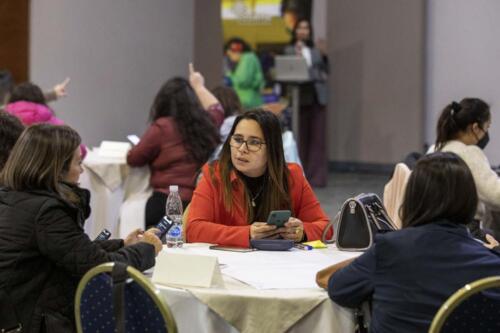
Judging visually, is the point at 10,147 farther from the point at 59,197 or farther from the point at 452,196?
the point at 452,196

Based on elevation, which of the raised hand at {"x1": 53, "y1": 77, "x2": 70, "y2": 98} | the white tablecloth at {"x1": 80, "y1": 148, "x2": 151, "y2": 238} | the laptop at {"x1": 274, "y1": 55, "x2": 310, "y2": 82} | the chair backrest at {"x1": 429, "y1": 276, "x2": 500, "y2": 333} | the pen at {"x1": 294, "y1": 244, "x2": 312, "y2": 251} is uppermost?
the laptop at {"x1": 274, "y1": 55, "x2": 310, "y2": 82}

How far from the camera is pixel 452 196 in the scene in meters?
2.43

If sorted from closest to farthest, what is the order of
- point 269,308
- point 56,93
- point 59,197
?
1. point 269,308
2. point 59,197
3. point 56,93

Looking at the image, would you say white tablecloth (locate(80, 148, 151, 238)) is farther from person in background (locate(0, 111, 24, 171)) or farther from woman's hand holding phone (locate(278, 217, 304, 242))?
woman's hand holding phone (locate(278, 217, 304, 242))

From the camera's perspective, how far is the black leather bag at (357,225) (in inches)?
133

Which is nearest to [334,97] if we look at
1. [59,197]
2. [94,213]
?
[94,213]

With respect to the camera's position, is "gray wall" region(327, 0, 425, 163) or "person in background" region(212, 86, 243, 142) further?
"gray wall" region(327, 0, 425, 163)

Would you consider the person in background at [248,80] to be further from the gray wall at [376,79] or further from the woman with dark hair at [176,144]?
the woman with dark hair at [176,144]

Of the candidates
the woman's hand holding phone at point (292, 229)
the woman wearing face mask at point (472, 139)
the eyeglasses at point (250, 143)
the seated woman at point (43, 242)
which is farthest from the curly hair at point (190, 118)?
the seated woman at point (43, 242)

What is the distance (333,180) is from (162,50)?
3.13m

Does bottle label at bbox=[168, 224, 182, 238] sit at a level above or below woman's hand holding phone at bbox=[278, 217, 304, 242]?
below

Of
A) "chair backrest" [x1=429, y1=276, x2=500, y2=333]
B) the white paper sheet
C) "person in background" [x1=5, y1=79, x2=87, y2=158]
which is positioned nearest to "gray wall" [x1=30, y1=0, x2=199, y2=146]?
"person in background" [x1=5, y1=79, x2=87, y2=158]

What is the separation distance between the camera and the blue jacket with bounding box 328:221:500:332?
240 cm

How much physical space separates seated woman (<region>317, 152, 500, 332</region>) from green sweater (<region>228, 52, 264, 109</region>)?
8050mm
